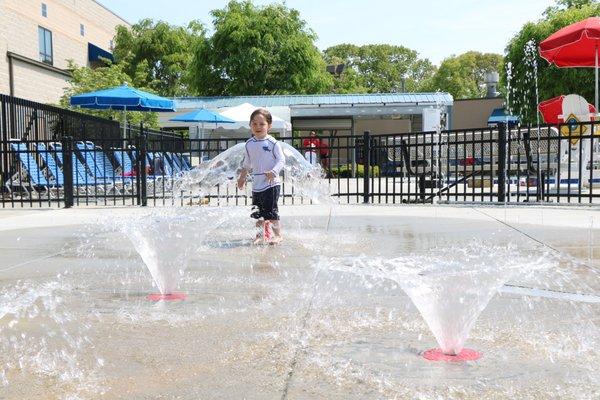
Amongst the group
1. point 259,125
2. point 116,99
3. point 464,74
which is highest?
point 464,74

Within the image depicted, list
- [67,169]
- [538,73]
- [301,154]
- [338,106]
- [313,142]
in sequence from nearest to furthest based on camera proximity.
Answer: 1. [67,169]
2. [301,154]
3. [313,142]
4. [338,106]
5. [538,73]

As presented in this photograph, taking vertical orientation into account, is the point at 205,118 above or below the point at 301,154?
above

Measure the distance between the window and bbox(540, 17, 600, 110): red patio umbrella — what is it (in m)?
26.9

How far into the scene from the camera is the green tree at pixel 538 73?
112ft

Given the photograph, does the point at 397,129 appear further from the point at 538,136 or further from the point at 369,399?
the point at 369,399

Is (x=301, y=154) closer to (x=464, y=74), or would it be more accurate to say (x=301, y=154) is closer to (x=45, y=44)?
(x=45, y=44)

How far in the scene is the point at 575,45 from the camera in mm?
13609

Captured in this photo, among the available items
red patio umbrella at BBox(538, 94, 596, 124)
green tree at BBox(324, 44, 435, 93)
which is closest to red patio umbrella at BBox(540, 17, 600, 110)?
red patio umbrella at BBox(538, 94, 596, 124)

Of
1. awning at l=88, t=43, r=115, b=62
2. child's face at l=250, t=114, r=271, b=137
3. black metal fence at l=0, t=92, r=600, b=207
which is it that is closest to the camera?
child's face at l=250, t=114, r=271, b=137

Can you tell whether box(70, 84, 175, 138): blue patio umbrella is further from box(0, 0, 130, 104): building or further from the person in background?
box(0, 0, 130, 104): building

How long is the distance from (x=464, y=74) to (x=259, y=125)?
6882 cm

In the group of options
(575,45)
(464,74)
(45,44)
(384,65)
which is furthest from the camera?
(384,65)

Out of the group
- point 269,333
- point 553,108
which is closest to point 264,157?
point 269,333

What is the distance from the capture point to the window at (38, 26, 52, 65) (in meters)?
33.6
